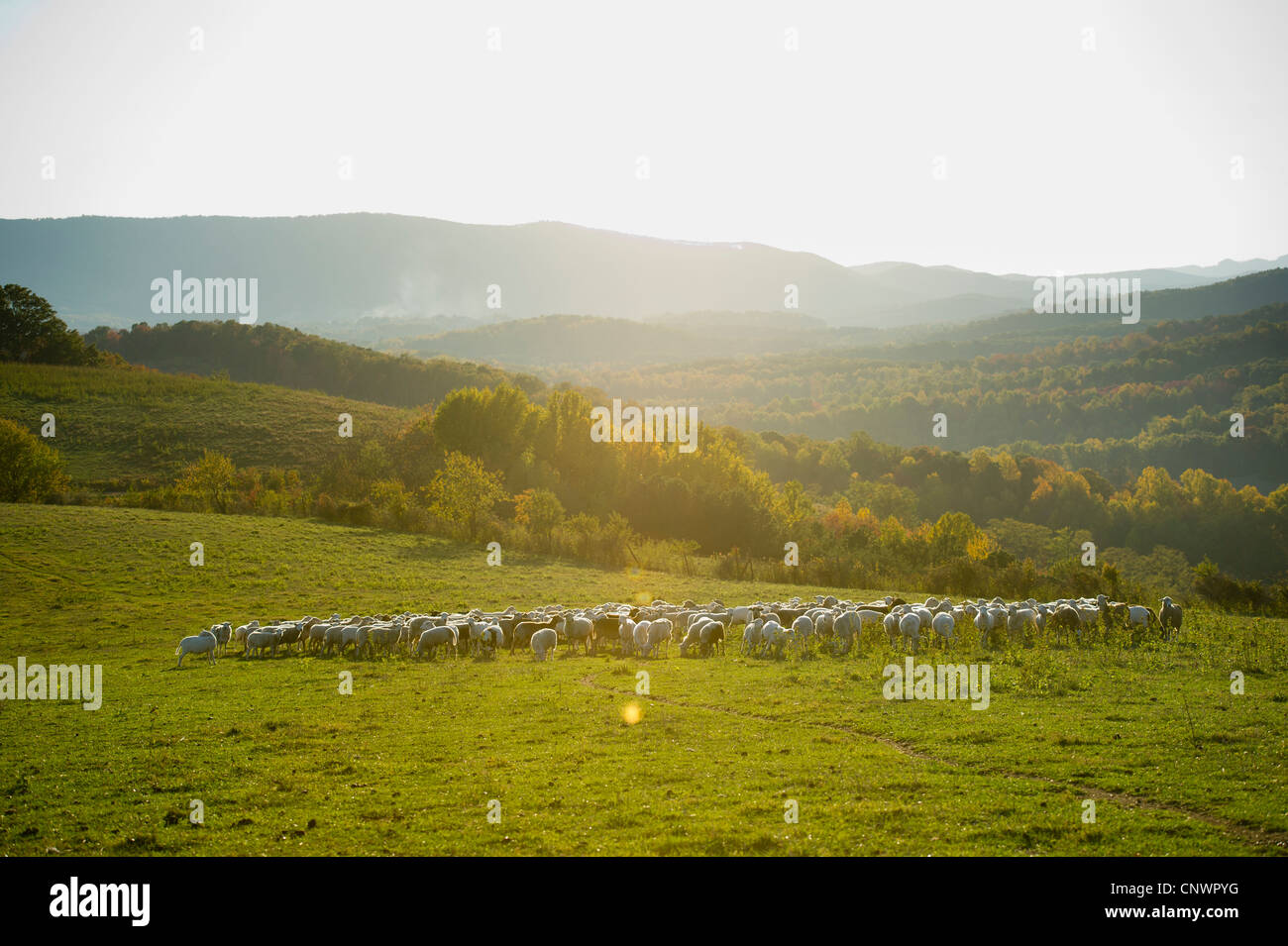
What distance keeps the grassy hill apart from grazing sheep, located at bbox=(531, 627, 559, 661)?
5660 cm

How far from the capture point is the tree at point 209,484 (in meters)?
53.9

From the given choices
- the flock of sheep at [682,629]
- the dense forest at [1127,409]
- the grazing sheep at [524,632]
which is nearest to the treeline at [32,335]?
the flock of sheep at [682,629]

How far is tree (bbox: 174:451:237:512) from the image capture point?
5394 cm

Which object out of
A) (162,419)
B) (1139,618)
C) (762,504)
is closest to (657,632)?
(1139,618)

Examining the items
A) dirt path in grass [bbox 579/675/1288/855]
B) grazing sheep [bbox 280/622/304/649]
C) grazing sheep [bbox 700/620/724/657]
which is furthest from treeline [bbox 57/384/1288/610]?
dirt path in grass [bbox 579/675/1288/855]

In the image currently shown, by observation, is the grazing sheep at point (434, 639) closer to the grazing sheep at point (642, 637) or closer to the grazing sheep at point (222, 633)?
the grazing sheep at point (642, 637)

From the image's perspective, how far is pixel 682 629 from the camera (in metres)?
26.4

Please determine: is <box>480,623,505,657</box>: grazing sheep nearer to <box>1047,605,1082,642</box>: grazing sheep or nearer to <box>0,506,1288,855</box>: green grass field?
<box>0,506,1288,855</box>: green grass field

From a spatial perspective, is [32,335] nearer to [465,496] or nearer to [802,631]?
[465,496]

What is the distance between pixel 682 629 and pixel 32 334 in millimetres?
98956

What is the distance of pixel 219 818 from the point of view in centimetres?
973

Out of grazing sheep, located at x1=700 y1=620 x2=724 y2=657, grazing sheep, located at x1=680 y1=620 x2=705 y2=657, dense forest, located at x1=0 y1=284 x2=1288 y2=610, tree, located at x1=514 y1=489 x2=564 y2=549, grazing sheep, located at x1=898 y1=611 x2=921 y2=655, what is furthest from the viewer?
tree, located at x1=514 y1=489 x2=564 y2=549

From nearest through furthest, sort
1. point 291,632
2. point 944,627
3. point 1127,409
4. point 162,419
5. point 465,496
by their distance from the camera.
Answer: point 944,627 < point 291,632 < point 465,496 < point 162,419 < point 1127,409
